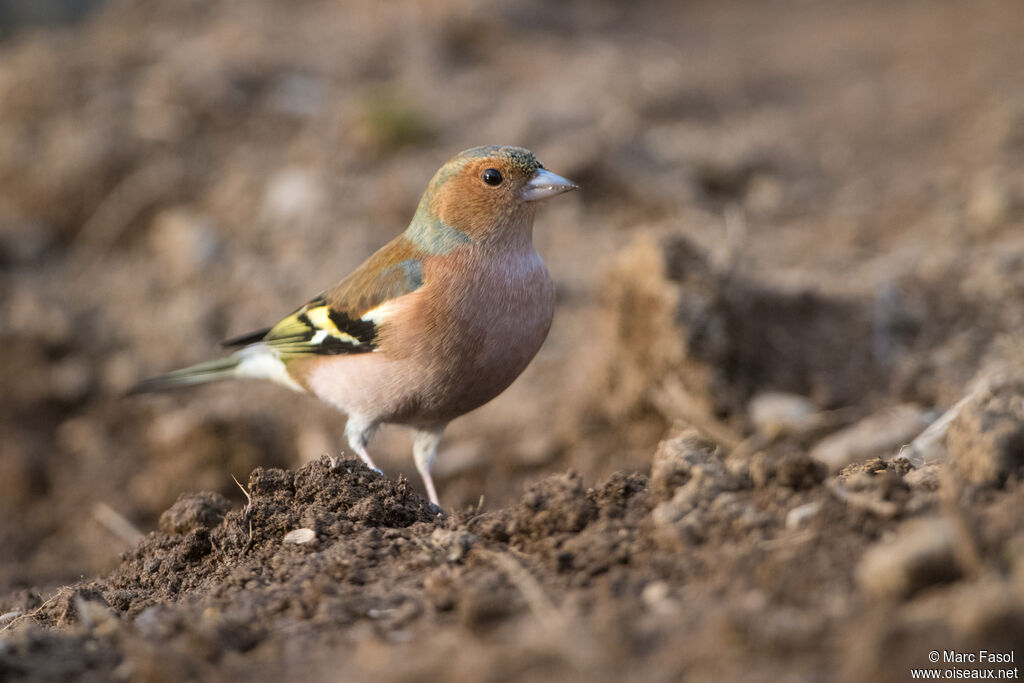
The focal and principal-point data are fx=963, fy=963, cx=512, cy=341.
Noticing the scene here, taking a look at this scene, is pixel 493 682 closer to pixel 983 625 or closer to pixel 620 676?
pixel 620 676

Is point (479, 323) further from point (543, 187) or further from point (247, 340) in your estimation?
point (247, 340)

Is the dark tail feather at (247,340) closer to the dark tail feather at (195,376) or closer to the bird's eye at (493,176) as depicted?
the dark tail feather at (195,376)

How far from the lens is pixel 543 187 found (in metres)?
4.41

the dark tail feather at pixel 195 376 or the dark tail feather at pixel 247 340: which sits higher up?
the dark tail feather at pixel 247 340

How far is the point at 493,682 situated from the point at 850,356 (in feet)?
16.0

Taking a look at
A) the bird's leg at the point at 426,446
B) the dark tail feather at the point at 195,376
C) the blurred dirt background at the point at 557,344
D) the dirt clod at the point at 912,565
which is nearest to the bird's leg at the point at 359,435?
the bird's leg at the point at 426,446

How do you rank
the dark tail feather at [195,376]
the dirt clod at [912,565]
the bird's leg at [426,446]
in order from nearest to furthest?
the dirt clod at [912,565] → the bird's leg at [426,446] → the dark tail feather at [195,376]

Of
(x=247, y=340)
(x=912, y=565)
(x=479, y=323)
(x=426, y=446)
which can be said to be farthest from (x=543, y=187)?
(x=912, y=565)

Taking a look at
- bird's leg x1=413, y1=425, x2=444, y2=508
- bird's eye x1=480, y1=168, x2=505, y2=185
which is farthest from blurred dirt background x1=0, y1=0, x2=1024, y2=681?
bird's eye x1=480, y1=168, x2=505, y2=185

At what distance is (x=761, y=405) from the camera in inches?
237

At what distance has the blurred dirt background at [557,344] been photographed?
8.28 feet

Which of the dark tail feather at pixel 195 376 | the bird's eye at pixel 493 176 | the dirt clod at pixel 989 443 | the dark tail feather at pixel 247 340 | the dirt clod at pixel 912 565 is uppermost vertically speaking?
the bird's eye at pixel 493 176

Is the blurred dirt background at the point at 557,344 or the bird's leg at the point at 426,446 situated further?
the bird's leg at the point at 426,446

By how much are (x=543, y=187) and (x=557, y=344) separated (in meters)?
3.28
